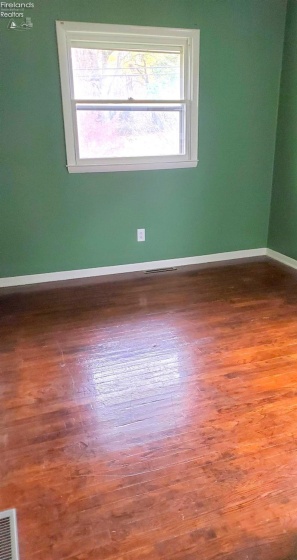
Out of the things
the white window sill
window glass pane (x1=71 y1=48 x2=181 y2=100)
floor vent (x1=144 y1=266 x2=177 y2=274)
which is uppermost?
window glass pane (x1=71 y1=48 x2=181 y2=100)

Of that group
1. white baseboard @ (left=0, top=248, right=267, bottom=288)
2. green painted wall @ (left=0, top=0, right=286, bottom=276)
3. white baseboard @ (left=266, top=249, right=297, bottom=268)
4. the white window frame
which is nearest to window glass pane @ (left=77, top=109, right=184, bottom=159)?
the white window frame

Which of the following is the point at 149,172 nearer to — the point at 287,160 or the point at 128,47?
the point at 128,47

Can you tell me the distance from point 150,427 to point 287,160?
309 centimetres

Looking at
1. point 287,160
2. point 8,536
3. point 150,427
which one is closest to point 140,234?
point 287,160

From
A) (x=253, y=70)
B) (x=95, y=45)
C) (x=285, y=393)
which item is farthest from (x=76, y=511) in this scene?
(x=253, y=70)

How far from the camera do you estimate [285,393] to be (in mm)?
2219

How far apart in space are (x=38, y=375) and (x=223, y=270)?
7.36 feet

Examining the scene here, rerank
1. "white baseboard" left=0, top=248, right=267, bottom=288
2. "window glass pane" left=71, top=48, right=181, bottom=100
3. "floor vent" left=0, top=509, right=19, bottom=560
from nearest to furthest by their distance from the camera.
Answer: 1. "floor vent" left=0, top=509, right=19, bottom=560
2. "window glass pane" left=71, top=48, right=181, bottom=100
3. "white baseboard" left=0, top=248, right=267, bottom=288

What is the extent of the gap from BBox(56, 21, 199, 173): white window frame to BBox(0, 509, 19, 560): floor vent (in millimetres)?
2753

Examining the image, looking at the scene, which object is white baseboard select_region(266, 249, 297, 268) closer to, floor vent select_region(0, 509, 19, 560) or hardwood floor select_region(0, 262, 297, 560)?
hardwood floor select_region(0, 262, 297, 560)

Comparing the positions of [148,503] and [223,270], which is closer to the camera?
[148,503]

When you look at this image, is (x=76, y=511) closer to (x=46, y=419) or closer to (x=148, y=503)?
(x=148, y=503)

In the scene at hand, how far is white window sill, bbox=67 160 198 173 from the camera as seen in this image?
364 centimetres

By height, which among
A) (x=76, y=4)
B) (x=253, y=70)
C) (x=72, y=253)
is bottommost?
(x=72, y=253)
